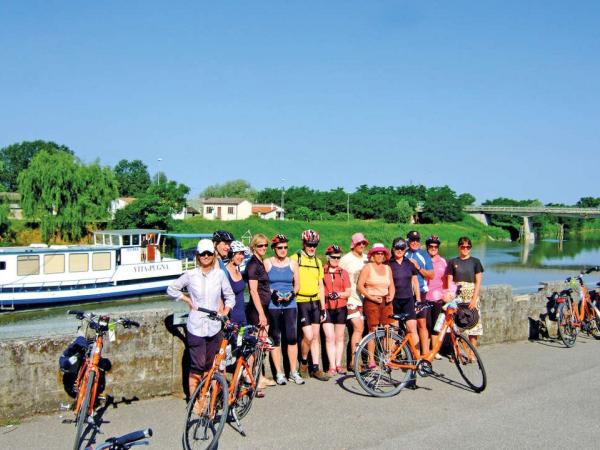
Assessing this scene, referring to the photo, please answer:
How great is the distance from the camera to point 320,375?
7.36 meters

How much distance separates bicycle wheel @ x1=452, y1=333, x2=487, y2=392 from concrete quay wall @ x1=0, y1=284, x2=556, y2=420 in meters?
3.39

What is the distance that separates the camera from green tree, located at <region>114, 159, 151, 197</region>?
114 meters

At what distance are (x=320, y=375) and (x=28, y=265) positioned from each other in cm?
2425

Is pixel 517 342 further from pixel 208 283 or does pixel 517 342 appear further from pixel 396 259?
pixel 208 283

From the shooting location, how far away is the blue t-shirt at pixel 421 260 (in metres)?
8.73

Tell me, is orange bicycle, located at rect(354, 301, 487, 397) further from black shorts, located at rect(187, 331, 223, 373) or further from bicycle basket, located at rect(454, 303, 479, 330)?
black shorts, located at rect(187, 331, 223, 373)

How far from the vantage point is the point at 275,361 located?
283 inches

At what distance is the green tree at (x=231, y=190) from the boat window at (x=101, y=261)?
335 ft

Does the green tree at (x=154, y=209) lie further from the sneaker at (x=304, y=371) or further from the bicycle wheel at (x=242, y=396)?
the bicycle wheel at (x=242, y=396)

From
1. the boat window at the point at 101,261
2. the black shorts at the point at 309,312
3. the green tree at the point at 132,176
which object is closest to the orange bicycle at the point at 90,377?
the black shorts at the point at 309,312

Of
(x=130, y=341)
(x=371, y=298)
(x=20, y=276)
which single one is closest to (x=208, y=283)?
(x=130, y=341)

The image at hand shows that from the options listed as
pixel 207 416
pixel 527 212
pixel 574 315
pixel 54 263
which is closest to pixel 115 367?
pixel 207 416

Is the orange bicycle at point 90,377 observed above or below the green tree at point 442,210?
below

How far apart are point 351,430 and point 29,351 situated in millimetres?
3329
